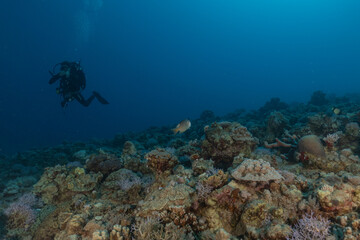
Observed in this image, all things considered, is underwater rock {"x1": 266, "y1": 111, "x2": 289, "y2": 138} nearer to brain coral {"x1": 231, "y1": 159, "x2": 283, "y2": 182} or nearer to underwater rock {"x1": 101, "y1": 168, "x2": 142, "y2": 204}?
brain coral {"x1": 231, "y1": 159, "x2": 283, "y2": 182}

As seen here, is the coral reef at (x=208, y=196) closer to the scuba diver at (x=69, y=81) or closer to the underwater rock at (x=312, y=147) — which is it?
the underwater rock at (x=312, y=147)

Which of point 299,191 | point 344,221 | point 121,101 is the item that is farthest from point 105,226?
point 121,101

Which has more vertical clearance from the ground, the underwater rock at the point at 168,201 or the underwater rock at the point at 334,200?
the underwater rock at the point at 168,201

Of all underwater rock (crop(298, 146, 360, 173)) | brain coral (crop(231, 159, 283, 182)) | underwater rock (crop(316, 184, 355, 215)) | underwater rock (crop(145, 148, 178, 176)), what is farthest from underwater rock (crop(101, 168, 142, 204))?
underwater rock (crop(298, 146, 360, 173))

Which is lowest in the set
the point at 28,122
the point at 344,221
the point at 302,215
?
the point at 344,221

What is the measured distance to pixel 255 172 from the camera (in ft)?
13.5

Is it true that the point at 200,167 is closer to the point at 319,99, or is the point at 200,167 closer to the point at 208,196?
the point at 208,196

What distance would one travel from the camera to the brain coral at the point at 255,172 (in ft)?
13.1

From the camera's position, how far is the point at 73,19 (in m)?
128

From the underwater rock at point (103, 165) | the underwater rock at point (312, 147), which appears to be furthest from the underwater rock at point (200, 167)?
the underwater rock at point (312, 147)

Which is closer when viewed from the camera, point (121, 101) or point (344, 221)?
point (344, 221)

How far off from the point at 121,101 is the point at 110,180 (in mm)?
180275

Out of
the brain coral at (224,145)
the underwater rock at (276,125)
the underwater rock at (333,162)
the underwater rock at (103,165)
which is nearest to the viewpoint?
the underwater rock at (333,162)

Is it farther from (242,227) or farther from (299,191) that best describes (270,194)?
(242,227)
